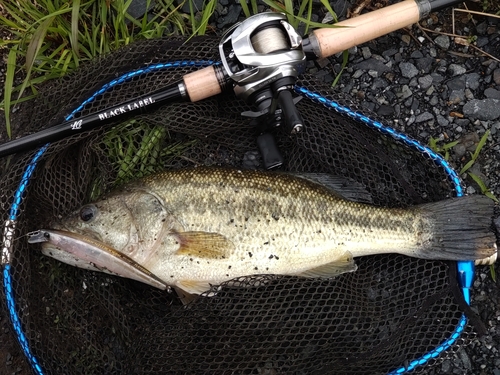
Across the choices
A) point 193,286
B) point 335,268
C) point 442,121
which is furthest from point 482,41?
point 193,286

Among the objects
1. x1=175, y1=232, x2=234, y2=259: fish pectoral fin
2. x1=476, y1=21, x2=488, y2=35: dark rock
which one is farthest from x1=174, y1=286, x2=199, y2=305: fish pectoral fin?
x1=476, y1=21, x2=488, y2=35: dark rock

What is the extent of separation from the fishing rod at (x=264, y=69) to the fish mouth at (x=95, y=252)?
23.6 inches

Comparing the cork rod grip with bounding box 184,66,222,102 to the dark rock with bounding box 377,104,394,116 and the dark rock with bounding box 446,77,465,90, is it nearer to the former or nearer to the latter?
the dark rock with bounding box 377,104,394,116

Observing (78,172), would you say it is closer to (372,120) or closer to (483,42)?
(372,120)

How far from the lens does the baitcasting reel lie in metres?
2.99

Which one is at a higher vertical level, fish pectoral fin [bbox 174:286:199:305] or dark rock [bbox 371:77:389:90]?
dark rock [bbox 371:77:389:90]

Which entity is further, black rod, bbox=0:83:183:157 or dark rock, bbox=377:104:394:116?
dark rock, bbox=377:104:394:116

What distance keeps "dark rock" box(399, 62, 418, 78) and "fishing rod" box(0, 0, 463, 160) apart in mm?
659

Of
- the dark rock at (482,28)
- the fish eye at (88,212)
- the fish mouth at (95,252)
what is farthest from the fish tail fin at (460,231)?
the fish eye at (88,212)

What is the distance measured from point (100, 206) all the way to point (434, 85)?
2.65 m

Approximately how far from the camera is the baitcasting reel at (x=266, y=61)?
118 inches

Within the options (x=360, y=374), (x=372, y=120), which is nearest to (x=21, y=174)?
(x=372, y=120)

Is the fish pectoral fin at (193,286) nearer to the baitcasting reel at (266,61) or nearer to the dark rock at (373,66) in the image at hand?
the baitcasting reel at (266,61)

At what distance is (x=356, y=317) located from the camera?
3299 mm
